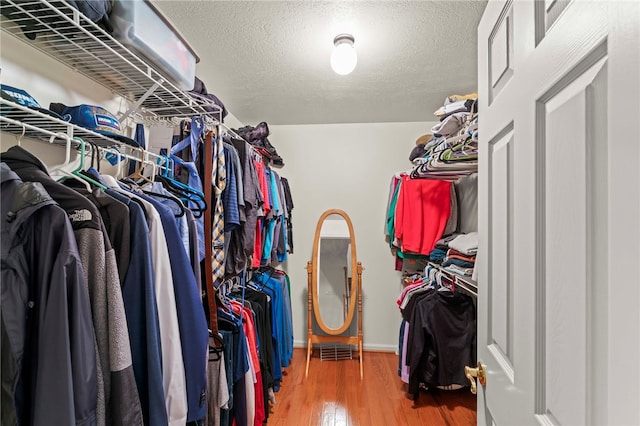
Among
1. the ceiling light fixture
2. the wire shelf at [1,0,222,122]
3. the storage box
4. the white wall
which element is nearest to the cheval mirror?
the white wall

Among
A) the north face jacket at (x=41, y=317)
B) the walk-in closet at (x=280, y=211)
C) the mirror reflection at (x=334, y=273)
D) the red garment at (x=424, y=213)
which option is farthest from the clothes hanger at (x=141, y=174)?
the red garment at (x=424, y=213)

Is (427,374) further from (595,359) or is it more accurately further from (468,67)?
(468,67)

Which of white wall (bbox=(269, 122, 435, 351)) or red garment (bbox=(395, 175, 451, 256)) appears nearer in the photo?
red garment (bbox=(395, 175, 451, 256))

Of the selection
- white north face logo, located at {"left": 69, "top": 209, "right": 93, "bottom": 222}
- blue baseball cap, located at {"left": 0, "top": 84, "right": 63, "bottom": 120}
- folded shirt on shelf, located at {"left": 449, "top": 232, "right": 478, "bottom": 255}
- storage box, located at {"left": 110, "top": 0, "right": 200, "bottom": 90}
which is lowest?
folded shirt on shelf, located at {"left": 449, "top": 232, "right": 478, "bottom": 255}

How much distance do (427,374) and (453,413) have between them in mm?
342

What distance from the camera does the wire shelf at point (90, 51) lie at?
879 millimetres

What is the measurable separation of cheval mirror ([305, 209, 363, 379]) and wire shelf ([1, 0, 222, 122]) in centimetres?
168

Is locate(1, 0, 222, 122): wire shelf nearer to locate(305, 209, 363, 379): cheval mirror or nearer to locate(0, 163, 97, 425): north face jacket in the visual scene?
locate(0, 163, 97, 425): north face jacket

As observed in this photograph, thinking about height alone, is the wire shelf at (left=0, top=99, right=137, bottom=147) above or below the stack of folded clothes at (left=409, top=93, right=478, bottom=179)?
below

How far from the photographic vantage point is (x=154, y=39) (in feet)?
3.67

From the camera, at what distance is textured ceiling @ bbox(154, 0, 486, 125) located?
1493mm

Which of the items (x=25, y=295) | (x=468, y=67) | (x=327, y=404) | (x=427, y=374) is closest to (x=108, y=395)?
(x=25, y=295)

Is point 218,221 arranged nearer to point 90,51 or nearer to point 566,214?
point 90,51

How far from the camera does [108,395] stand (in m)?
0.77
